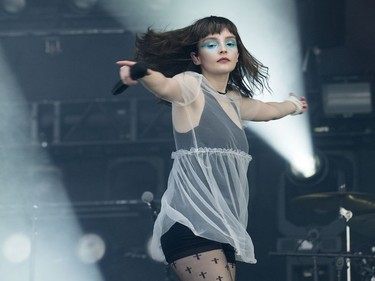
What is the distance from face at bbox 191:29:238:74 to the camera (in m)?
4.44

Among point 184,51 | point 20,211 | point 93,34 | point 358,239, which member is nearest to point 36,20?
point 93,34

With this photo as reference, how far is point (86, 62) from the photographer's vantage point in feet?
35.7

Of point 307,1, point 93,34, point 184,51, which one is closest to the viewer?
point 184,51

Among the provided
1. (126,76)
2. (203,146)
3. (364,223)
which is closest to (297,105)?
(203,146)

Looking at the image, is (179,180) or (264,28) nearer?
(179,180)

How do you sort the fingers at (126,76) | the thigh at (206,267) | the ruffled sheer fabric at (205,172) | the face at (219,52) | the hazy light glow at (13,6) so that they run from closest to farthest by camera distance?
1. the fingers at (126,76)
2. the thigh at (206,267)
3. the ruffled sheer fabric at (205,172)
4. the face at (219,52)
5. the hazy light glow at (13,6)

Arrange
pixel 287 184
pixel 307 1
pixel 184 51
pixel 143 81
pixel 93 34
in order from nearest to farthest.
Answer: pixel 143 81 → pixel 184 51 → pixel 307 1 → pixel 287 184 → pixel 93 34

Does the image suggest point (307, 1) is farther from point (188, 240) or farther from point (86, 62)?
point (188, 240)

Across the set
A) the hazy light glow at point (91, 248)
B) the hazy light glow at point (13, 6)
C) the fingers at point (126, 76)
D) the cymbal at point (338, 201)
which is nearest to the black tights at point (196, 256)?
the fingers at point (126, 76)

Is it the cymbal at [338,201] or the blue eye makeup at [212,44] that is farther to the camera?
the cymbal at [338,201]

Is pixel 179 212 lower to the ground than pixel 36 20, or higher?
lower

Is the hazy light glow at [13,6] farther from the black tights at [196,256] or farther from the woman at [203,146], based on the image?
the black tights at [196,256]

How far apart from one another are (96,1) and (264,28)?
7.06ft

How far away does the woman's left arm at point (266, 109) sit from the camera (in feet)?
15.3
